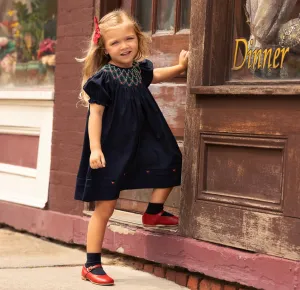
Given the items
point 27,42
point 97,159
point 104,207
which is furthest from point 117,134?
point 27,42

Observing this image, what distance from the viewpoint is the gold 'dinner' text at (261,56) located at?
4.58 metres

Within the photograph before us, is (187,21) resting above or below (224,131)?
above

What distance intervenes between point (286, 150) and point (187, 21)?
140 centimetres

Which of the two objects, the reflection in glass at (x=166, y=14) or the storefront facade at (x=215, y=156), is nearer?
the storefront facade at (x=215, y=156)

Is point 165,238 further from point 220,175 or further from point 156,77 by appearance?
point 156,77

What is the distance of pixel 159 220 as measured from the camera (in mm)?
5078

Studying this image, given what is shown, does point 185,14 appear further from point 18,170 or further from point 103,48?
point 18,170

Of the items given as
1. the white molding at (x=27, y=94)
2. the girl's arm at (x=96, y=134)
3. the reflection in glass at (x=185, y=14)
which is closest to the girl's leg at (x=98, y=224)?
the girl's arm at (x=96, y=134)

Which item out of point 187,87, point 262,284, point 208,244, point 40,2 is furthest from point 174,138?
point 40,2

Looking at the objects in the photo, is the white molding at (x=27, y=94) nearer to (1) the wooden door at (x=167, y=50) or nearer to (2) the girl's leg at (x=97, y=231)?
(1) the wooden door at (x=167, y=50)

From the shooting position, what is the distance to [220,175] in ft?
15.8

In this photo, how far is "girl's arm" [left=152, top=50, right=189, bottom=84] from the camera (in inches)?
199

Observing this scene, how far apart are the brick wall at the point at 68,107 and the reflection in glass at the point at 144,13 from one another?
0.35 m

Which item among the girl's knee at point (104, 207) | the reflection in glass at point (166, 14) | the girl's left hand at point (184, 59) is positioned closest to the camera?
the girl's knee at point (104, 207)
